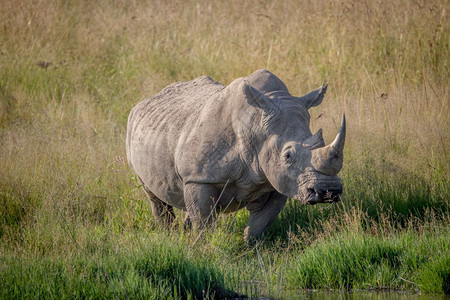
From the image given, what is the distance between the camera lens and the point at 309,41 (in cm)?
1214

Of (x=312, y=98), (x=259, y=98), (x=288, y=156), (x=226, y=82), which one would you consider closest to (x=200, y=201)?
(x=288, y=156)

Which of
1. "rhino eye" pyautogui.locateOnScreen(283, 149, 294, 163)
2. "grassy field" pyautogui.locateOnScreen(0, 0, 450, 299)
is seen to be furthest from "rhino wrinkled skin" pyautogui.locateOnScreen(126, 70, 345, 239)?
"grassy field" pyautogui.locateOnScreen(0, 0, 450, 299)

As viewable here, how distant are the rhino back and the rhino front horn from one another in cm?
151

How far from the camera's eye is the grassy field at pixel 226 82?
5.76m

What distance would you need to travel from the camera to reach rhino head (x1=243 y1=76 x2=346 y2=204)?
5.93m

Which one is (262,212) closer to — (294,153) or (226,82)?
(294,153)

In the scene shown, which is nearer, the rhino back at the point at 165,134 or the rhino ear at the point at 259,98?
the rhino ear at the point at 259,98

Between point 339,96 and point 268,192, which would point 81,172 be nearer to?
point 268,192

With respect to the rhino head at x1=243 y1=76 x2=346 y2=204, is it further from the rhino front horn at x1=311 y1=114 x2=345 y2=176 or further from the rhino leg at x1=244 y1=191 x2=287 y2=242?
the rhino leg at x1=244 y1=191 x2=287 y2=242

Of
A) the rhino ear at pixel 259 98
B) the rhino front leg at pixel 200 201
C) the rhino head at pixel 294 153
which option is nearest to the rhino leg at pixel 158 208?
the rhino front leg at pixel 200 201

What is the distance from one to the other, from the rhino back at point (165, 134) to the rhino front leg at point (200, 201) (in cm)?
37

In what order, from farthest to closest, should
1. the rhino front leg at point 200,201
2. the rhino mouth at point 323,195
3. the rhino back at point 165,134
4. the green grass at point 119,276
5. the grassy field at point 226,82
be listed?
1. the rhino back at point 165,134
2. the rhino front leg at point 200,201
3. the rhino mouth at point 323,195
4. the grassy field at point 226,82
5. the green grass at point 119,276

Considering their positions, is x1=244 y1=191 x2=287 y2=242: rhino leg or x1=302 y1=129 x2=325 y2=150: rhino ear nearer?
x1=302 y1=129 x2=325 y2=150: rhino ear

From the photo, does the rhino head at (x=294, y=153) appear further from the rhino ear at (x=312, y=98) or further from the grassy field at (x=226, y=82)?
the grassy field at (x=226, y=82)
